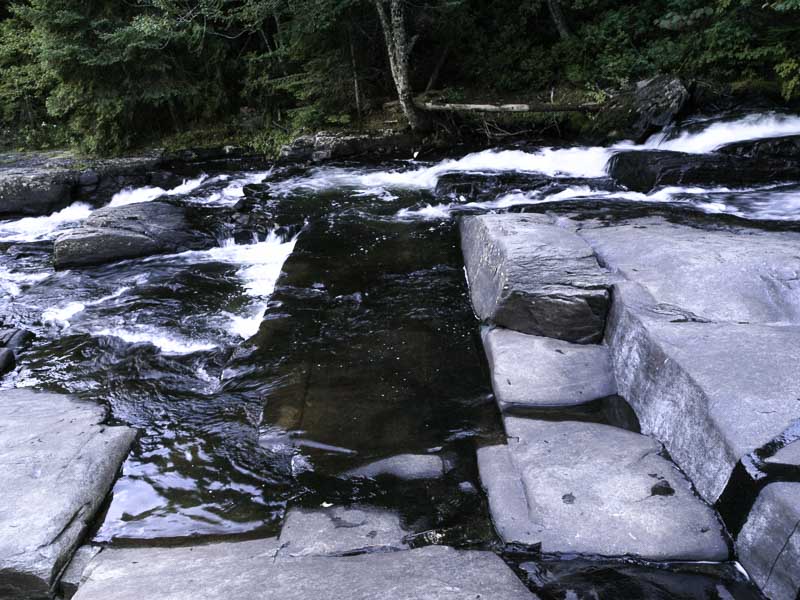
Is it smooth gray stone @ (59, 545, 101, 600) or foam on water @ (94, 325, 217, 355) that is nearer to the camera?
smooth gray stone @ (59, 545, 101, 600)

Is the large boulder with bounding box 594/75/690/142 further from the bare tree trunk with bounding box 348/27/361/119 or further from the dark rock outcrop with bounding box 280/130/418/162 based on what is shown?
the bare tree trunk with bounding box 348/27/361/119

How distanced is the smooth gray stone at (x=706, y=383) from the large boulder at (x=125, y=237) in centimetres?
654

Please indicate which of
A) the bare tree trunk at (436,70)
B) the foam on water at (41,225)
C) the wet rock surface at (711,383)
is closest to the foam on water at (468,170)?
the bare tree trunk at (436,70)

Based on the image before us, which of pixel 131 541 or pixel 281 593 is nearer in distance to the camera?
pixel 281 593

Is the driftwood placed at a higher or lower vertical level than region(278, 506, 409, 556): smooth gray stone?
higher

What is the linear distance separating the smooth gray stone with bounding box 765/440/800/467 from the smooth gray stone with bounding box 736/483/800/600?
0.12 m

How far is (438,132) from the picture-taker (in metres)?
12.7

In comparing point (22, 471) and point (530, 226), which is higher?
point (530, 226)

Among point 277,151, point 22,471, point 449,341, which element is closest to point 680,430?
point 449,341

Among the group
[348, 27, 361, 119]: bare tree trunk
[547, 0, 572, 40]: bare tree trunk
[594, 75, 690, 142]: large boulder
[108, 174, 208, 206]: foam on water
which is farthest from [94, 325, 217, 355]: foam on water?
[547, 0, 572, 40]: bare tree trunk

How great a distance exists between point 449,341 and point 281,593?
272 centimetres

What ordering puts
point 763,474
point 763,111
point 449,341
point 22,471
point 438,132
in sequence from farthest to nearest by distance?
point 438,132, point 763,111, point 449,341, point 22,471, point 763,474

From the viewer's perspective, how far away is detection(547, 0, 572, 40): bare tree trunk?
13.3 m

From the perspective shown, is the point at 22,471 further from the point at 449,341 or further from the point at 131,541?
the point at 449,341
